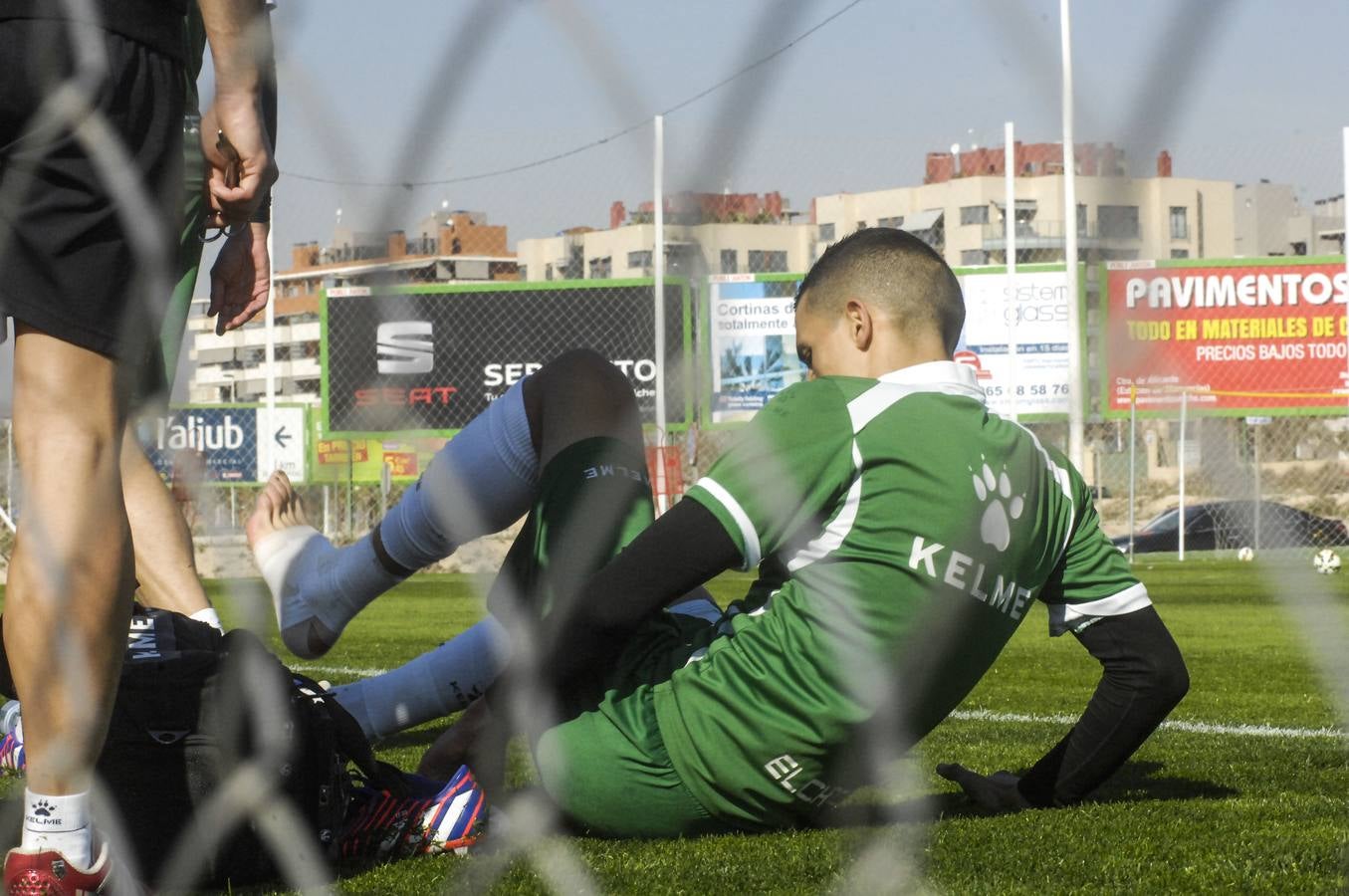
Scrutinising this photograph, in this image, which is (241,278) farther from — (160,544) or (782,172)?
(782,172)

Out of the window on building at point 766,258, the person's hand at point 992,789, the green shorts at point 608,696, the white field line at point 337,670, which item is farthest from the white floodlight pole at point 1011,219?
the white field line at point 337,670

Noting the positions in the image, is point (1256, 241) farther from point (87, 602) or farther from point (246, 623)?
point (87, 602)

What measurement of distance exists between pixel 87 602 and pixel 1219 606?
25.1 feet

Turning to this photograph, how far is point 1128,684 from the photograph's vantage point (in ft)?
6.42

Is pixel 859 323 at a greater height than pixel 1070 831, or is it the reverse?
pixel 859 323

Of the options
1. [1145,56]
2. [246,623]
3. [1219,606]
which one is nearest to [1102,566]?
[246,623]

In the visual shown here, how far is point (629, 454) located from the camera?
5.83 feet

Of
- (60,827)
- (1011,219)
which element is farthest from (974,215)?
(60,827)

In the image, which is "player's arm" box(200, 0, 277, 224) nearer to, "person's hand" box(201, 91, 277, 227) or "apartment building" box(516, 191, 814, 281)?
"person's hand" box(201, 91, 277, 227)

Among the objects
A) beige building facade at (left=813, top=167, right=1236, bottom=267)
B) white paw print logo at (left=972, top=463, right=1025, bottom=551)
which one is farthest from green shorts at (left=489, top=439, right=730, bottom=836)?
beige building facade at (left=813, top=167, right=1236, bottom=267)

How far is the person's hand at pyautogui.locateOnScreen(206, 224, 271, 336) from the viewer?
1.62 meters

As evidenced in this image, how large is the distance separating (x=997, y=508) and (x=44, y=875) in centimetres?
94

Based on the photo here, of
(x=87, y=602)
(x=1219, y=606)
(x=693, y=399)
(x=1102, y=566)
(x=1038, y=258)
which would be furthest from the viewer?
(x=1219, y=606)

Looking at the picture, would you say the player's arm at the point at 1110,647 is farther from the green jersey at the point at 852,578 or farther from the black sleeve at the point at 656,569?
the black sleeve at the point at 656,569
